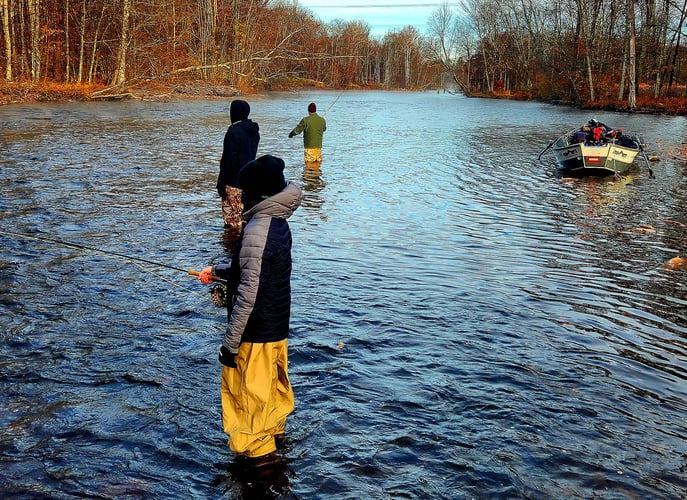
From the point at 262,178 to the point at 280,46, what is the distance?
34.1m

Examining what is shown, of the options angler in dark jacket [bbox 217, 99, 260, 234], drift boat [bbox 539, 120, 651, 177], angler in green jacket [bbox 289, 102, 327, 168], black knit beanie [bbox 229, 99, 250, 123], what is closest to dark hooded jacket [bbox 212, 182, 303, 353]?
angler in dark jacket [bbox 217, 99, 260, 234]

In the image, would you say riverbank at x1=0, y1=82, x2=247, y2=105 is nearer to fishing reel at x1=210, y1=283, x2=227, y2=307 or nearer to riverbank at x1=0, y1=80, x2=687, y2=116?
riverbank at x1=0, y1=80, x2=687, y2=116

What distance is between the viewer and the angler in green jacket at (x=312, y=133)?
19078 mm

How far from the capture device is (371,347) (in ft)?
22.9

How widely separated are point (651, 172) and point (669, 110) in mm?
33718

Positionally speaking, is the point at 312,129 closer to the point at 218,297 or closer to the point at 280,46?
the point at 218,297

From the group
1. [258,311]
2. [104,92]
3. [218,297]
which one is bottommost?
[218,297]

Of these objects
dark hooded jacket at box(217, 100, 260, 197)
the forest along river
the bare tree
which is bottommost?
the forest along river

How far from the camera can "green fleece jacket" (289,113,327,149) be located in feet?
62.6

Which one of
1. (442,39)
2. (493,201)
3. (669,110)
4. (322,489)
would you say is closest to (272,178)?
(322,489)

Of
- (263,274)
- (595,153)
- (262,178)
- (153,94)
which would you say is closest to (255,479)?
(263,274)

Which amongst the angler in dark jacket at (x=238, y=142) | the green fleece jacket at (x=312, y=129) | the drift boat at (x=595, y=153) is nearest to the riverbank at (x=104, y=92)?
the green fleece jacket at (x=312, y=129)

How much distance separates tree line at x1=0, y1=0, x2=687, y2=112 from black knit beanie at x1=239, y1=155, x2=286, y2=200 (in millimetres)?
22912

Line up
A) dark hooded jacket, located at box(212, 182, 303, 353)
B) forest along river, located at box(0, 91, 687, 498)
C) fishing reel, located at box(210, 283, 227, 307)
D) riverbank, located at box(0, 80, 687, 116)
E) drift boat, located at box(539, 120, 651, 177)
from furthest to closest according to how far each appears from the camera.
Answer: riverbank, located at box(0, 80, 687, 116) → drift boat, located at box(539, 120, 651, 177) → fishing reel, located at box(210, 283, 227, 307) → forest along river, located at box(0, 91, 687, 498) → dark hooded jacket, located at box(212, 182, 303, 353)
